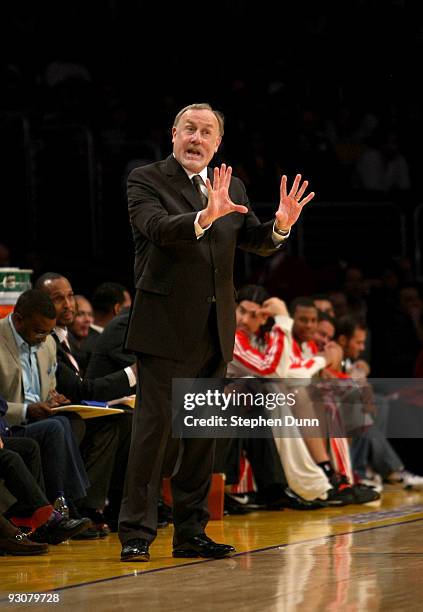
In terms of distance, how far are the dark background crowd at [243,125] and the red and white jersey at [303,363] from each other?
2.08 metres

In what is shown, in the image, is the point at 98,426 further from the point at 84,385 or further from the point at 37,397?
the point at 37,397

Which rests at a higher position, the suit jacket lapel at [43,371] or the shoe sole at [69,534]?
the suit jacket lapel at [43,371]

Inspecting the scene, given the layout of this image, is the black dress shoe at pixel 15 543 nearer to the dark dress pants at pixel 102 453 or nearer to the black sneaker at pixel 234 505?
the dark dress pants at pixel 102 453

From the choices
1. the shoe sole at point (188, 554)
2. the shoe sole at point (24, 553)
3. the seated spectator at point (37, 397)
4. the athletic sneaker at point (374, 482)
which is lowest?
the athletic sneaker at point (374, 482)

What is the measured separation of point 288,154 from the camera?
12906mm

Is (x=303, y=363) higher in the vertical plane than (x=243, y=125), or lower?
lower

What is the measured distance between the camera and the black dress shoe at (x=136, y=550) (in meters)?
5.09

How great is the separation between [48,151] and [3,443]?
5.64m

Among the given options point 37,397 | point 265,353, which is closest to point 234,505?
point 265,353

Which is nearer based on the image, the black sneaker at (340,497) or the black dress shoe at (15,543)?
the black dress shoe at (15,543)

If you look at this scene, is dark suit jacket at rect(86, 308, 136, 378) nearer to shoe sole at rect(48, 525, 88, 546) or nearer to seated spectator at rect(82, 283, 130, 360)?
seated spectator at rect(82, 283, 130, 360)

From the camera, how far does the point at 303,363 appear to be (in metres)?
8.34

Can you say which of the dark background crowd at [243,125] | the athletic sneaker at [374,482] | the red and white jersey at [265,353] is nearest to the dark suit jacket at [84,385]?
the red and white jersey at [265,353]

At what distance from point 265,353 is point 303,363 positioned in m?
0.32
